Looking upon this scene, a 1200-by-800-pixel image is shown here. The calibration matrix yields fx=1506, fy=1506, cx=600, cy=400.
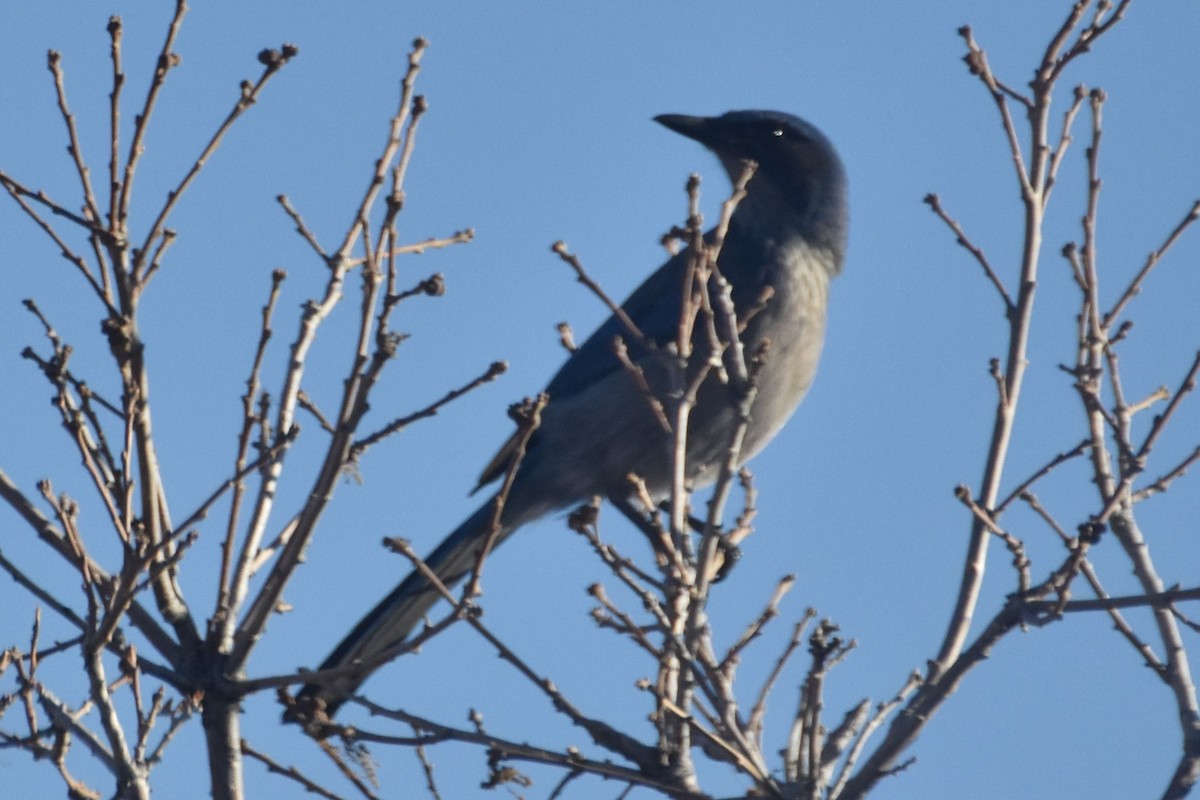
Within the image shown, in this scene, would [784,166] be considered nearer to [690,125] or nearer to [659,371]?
[690,125]

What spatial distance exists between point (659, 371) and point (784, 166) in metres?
1.56

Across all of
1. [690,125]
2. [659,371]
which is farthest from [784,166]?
[659,371]

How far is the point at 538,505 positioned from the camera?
6.36 metres

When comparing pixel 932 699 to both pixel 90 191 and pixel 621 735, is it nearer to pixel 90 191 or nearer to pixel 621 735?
pixel 621 735

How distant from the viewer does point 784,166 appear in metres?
7.14

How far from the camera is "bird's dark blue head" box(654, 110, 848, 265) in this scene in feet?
22.7

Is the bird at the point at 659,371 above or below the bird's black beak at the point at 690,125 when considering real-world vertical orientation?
below

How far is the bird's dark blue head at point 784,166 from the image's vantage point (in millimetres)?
6906

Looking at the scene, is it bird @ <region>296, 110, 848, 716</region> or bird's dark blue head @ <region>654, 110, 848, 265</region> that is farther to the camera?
bird's dark blue head @ <region>654, 110, 848, 265</region>

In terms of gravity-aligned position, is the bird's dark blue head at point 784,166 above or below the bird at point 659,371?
above

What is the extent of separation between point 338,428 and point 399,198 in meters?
0.60

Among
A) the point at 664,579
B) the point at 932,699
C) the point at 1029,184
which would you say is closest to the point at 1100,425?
the point at 1029,184

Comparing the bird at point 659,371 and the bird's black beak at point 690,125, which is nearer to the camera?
the bird at point 659,371

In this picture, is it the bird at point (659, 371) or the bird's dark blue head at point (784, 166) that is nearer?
the bird at point (659, 371)
